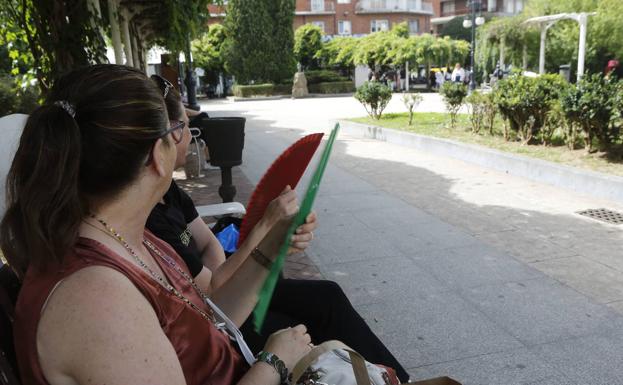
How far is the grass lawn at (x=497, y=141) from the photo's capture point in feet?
23.0

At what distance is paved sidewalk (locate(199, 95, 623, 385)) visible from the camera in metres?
2.88

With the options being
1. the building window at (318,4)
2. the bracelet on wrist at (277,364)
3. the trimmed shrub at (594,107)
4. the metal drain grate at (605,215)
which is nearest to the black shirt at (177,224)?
the bracelet on wrist at (277,364)

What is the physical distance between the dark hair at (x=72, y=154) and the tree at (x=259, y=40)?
37549 millimetres

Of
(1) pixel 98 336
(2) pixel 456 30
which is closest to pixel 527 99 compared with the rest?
(1) pixel 98 336

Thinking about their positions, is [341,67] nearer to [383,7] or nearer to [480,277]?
[383,7]

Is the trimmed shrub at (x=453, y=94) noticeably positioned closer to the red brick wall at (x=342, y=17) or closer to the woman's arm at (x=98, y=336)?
the woman's arm at (x=98, y=336)

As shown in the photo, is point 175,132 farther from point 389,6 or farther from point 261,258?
point 389,6

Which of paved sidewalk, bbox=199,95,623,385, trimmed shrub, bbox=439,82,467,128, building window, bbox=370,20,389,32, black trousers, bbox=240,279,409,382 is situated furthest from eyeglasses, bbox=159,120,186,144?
building window, bbox=370,20,389,32

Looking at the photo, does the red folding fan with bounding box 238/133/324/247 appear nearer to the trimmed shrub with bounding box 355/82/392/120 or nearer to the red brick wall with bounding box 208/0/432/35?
the trimmed shrub with bounding box 355/82/392/120

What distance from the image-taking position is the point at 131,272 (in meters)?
1.23

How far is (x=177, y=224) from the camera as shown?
7.66ft

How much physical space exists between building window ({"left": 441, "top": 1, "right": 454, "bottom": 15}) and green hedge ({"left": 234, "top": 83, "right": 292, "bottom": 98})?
4167 centimetres

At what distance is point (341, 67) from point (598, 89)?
128 ft

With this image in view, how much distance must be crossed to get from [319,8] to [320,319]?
2240 inches
